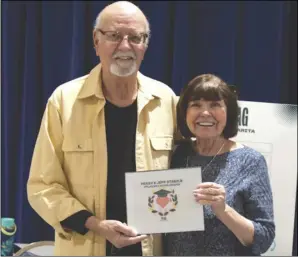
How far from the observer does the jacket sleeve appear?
4.46 feet

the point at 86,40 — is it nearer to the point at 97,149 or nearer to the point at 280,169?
the point at 97,149

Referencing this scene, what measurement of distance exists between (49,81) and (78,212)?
2.94 ft

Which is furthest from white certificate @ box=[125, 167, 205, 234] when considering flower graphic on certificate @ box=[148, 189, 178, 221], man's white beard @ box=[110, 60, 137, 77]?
man's white beard @ box=[110, 60, 137, 77]

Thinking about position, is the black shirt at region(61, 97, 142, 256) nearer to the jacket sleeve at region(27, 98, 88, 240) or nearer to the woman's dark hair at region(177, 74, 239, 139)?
the jacket sleeve at region(27, 98, 88, 240)

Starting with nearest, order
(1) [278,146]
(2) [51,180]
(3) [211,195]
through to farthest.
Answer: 1. (3) [211,195]
2. (2) [51,180]
3. (1) [278,146]

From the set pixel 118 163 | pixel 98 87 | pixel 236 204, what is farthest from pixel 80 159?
pixel 236 204

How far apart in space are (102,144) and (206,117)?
0.31m

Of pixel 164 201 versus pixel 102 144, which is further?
pixel 102 144

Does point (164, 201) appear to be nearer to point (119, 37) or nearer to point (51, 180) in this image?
point (51, 180)

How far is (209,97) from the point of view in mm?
1326

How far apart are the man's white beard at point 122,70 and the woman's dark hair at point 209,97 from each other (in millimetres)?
161

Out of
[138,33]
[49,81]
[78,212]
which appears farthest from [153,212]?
[49,81]

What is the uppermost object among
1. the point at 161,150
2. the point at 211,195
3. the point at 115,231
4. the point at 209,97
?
the point at 209,97

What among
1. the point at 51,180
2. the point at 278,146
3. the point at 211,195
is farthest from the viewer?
the point at 278,146
